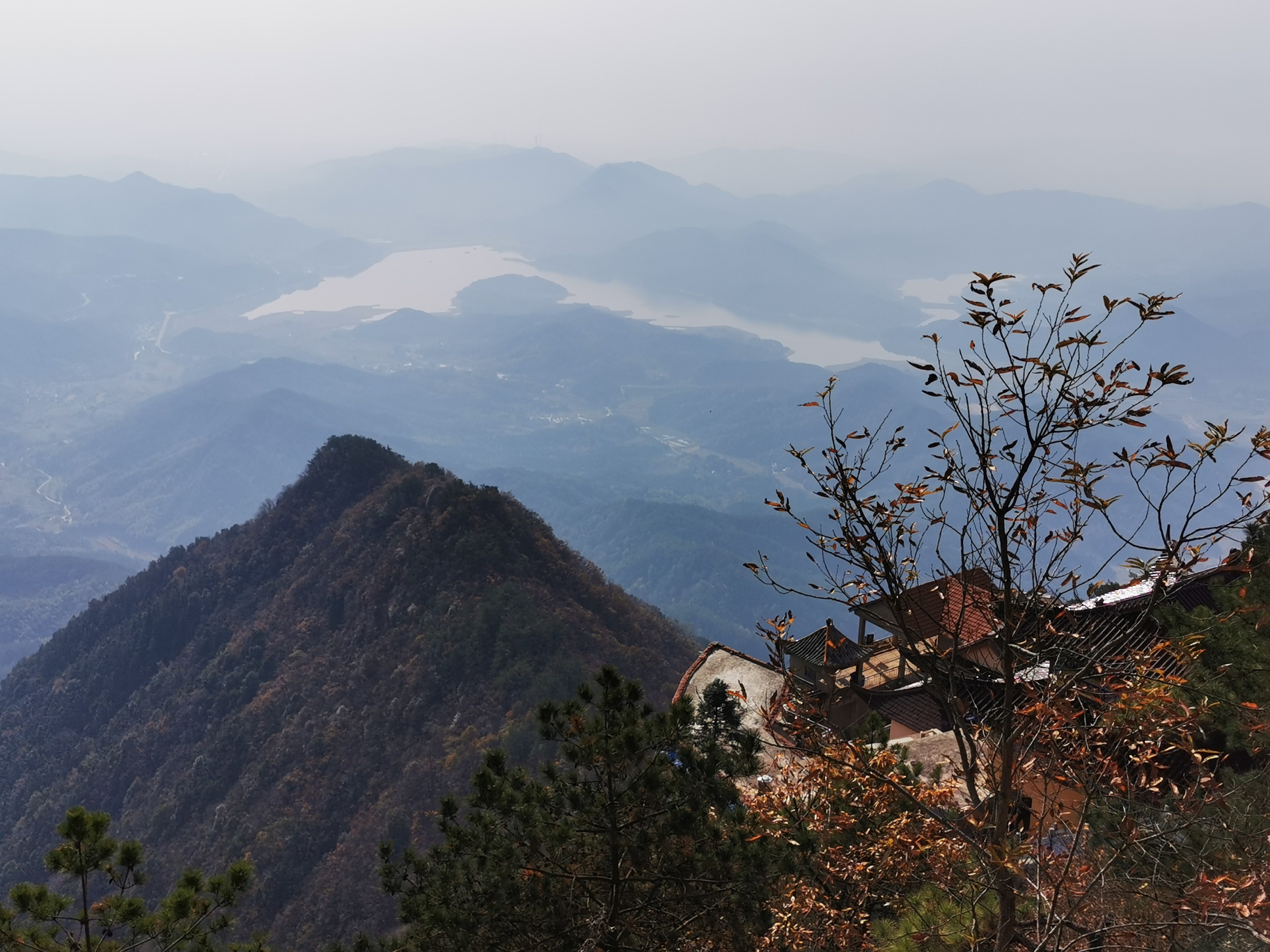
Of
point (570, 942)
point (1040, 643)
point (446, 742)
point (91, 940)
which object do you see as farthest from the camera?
point (446, 742)

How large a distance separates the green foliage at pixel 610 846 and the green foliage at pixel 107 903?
1.84 meters

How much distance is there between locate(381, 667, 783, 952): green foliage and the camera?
23.9 feet

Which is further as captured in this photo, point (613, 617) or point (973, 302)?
point (613, 617)

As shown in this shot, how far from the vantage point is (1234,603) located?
432 inches

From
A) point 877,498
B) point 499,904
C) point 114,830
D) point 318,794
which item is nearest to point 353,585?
point 318,794

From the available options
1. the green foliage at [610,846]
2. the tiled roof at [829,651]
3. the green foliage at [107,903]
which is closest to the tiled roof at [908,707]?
the tiled roof at [829,651]

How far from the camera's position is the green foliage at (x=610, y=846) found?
7.29 m

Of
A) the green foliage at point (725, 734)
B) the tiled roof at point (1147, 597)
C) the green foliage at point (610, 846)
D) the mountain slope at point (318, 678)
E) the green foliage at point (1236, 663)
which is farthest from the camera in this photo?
the mountain slope at point (318, 678)

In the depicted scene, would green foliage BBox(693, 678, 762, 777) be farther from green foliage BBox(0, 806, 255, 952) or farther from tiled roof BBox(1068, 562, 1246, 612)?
tiled roof BBox(1068, 562, 1246, 612)

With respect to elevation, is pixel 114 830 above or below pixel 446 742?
below

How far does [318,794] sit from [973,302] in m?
Answer: 37.9

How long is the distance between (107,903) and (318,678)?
126 ft

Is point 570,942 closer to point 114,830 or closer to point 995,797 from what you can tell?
point 995,797

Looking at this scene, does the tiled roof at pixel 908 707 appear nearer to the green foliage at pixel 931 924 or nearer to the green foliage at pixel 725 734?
the green foliage at pixel 931 924
